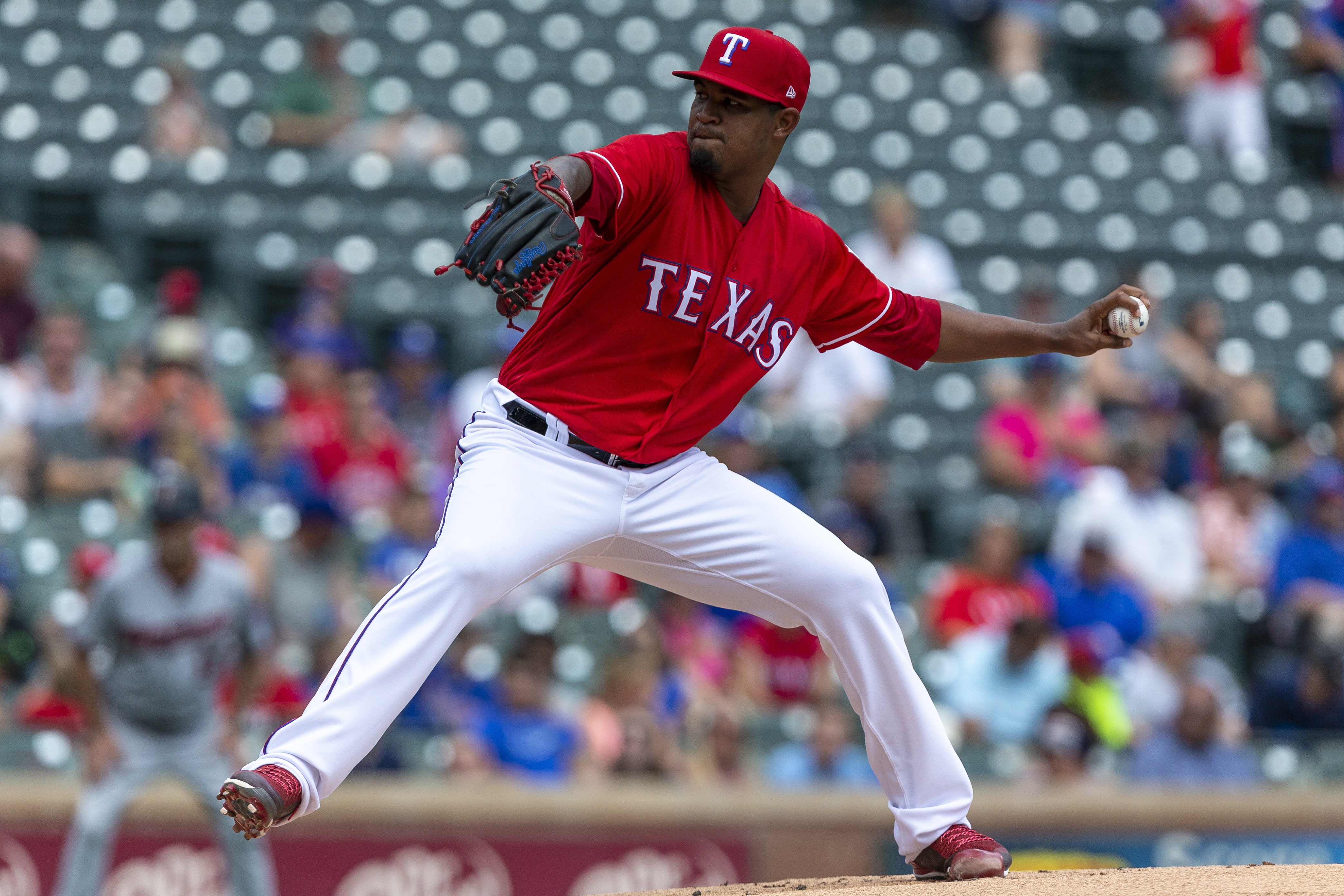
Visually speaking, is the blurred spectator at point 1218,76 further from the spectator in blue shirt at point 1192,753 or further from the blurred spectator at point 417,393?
the blurred spectator at point 417,393

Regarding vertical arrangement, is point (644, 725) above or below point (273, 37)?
below

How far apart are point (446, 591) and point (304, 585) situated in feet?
12.6

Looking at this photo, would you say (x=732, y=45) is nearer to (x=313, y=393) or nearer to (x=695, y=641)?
(x=695, y=641)

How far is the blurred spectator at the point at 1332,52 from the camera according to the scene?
12.5m

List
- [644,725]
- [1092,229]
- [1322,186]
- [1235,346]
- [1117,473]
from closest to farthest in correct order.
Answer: [644,725] < [1117,473] < [1235,346] < [1092,229] < [1322,186]

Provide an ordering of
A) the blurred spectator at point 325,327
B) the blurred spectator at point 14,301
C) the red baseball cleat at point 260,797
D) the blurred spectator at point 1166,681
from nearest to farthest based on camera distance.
→ the red baseball cleat at point 260,797
the blurred spectator at point 1166,681
the blurred spectator at point 14,301
the blurred spectator at point 325,327

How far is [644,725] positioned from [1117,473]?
310 cm

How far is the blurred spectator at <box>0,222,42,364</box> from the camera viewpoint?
809 cm

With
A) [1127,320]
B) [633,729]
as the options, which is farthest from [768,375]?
[1127,320]

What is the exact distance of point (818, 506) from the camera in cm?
A: 800

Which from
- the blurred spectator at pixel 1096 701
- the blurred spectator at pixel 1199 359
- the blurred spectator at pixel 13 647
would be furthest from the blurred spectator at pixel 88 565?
the blurred spectator at pixel 1199 359

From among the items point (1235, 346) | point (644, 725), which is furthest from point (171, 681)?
point (1235, 346)

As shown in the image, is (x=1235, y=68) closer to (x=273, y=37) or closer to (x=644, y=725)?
(x=273, y=37)

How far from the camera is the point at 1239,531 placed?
8.55m
